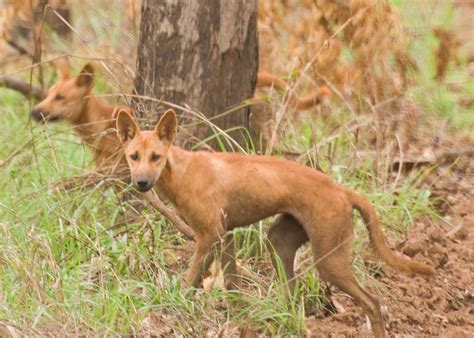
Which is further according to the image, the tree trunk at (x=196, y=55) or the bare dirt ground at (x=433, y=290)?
the tree trunk at (x=196, y=55)

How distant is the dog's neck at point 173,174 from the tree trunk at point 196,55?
3.78 ft

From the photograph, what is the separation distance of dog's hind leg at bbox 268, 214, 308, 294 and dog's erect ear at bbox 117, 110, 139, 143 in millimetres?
1066

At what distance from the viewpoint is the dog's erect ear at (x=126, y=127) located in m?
6.61

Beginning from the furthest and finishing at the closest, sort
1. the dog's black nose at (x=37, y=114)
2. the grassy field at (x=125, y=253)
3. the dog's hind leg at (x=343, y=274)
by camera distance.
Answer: the dog's black nose at (x=37, y=114)
the dog's hind leg at (x=343, y=274)
the grassy field at (x=125, y=253)

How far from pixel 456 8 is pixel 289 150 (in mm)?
6286

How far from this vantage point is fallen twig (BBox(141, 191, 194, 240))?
7359mm

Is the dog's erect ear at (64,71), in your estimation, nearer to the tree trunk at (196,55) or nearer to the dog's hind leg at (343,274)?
the tree trunk at (196,55)

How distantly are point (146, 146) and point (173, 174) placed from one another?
28 centimetres

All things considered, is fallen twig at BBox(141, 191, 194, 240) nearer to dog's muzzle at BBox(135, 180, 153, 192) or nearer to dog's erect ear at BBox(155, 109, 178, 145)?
dog's erect ear at BBox(155, 109, 178, 145)

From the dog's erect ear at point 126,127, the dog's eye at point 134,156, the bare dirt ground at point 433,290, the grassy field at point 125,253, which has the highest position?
the dog's erect ear at point 126,127

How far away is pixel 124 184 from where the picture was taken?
25.5ft

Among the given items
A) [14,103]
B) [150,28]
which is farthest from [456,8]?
[150,28]

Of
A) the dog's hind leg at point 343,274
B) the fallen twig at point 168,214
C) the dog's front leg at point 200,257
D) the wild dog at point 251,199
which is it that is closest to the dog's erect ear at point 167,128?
the wild dog at point 251,199

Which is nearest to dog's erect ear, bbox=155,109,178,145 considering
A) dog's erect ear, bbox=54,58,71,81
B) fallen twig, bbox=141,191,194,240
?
fallen twig, bbox=141,191,194,240
